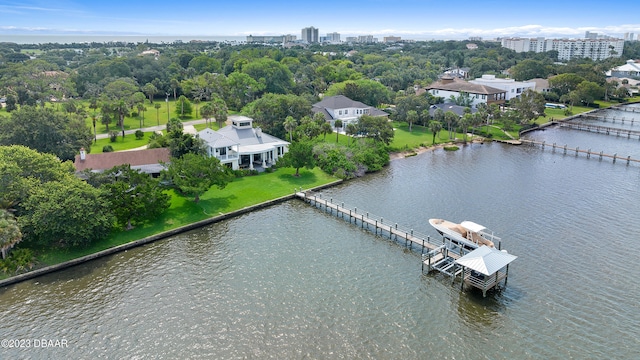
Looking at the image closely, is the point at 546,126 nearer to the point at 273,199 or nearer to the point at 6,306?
the point at 273,199

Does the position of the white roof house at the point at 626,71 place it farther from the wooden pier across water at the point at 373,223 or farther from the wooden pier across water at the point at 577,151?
the wooden pier across water at the point at 373,223

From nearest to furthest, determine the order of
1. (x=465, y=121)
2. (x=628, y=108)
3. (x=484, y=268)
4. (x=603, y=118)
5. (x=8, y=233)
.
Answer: (x=484, y=268), (x=8, y=233), (x=465, y=121), (x=603, y=118), (x=628, y=108)

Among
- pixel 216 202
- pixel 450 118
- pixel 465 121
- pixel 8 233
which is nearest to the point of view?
pixel 8 233

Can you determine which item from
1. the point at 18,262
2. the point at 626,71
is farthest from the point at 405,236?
the point at 626,71

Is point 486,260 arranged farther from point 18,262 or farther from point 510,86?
point 510,86

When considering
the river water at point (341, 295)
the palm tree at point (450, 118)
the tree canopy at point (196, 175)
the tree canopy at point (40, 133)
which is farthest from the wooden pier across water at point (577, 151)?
the tree canopy at point (40, 133)

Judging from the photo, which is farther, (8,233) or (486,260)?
(8,233)

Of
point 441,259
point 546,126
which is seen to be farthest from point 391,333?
point 546,126
